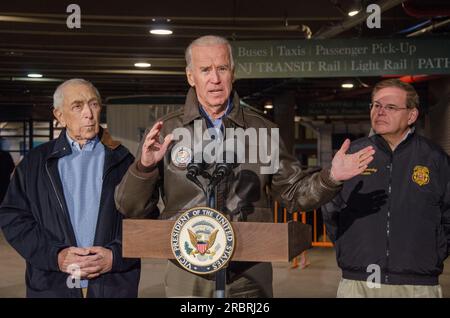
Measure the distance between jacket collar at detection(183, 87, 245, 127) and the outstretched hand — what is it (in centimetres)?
39

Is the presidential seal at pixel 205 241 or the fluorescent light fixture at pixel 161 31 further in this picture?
the fluorescent light fixture at pixel 161 31

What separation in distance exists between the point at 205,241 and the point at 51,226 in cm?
114

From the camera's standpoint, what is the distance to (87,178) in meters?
3.12

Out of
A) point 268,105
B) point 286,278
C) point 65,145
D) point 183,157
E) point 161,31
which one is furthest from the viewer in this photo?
point 268,105

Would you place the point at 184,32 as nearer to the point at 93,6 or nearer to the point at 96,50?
the point at 93,6

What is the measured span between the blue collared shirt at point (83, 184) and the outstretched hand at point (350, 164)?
1092mm

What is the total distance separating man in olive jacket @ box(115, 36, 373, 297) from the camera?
249 cm

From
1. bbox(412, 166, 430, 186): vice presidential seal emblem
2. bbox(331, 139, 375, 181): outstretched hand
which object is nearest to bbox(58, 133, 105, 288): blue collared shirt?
bbox(331, 139, 375, 181): outstretched hand

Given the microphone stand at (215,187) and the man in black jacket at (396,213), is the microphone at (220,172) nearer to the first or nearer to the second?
the microphone stand at (215,187)

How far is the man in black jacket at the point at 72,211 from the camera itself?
2973 millimetres

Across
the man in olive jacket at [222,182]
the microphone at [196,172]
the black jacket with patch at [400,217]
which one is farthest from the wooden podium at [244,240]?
the black jacket with patch at [400,217]

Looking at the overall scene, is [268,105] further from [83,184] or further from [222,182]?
[222,182]

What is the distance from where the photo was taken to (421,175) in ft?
11.5

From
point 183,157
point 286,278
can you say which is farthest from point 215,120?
point 286,278
